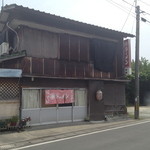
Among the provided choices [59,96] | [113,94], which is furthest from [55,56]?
[113,94]

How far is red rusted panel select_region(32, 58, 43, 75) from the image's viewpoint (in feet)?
51.5

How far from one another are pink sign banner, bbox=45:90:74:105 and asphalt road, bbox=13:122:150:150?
3.87 metres

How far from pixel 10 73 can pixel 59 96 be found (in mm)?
3685

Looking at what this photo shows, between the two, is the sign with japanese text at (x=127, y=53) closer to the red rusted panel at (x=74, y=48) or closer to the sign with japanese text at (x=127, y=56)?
the sign with japanese text at (x=127, y=56)

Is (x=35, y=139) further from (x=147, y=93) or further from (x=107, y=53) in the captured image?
(x=147, y=93)

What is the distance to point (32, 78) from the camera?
51.0 feet

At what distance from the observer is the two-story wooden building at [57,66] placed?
15273 millimetres

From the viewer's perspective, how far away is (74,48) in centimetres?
1778

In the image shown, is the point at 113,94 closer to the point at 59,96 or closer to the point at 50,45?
the point at 59,96

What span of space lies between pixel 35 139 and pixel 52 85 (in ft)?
15.6

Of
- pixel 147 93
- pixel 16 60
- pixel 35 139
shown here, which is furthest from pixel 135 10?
pixel 147 93

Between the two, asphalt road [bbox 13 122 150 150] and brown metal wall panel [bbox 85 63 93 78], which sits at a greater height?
brown metal wall panel [bbox 85 63 93 78]

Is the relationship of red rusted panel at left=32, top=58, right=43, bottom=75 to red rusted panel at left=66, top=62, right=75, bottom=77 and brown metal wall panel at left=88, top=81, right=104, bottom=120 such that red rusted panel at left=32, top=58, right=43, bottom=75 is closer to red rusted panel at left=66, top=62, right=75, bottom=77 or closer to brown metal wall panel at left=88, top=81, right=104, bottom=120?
red rusted panel at left=66, top=62, right=75, bottom=77

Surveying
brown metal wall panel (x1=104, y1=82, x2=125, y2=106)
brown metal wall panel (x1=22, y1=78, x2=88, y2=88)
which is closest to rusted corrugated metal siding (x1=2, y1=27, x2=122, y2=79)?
brown metal wall panel (x1=22, y1=78, x2=88, y2=88)
